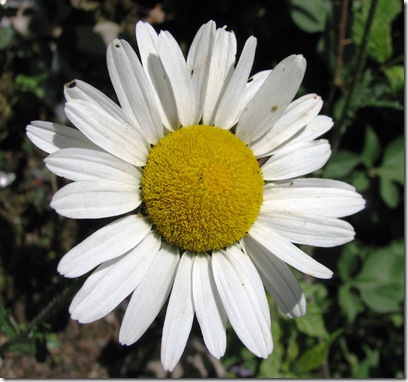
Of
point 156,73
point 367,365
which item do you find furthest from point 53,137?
point 367,365

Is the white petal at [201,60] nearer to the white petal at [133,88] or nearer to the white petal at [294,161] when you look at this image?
the white petal at [133,88]

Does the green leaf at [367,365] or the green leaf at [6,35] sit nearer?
the green leaf at [6,35]

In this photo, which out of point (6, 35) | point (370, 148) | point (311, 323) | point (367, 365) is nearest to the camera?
point (311, 323)

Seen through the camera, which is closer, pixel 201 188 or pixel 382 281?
pixel 201 188

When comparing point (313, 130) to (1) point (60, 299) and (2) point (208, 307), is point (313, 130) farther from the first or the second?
(1) point (60, 299)

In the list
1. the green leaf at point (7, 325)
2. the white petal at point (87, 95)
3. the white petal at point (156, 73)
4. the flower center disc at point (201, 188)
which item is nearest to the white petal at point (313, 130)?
the flower center disc at point (201, 188)

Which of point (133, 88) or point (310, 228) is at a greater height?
point (133, 88)
